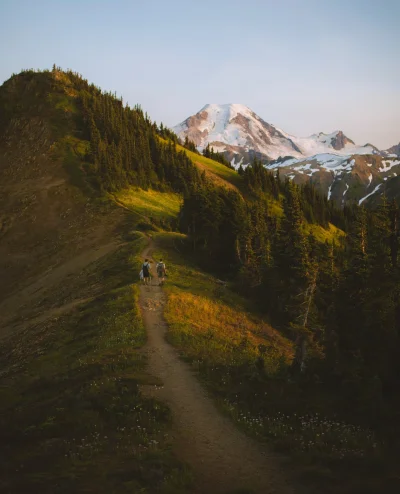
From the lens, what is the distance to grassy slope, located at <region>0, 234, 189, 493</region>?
1082cm

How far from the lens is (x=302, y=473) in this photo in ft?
38.6

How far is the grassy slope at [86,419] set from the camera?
1082 centimetres

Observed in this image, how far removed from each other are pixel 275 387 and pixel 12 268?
5472 cm

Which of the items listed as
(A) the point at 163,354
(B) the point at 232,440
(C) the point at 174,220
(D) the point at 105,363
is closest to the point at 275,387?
(B) the point at 232,440

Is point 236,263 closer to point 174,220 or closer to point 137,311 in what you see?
point 137,311

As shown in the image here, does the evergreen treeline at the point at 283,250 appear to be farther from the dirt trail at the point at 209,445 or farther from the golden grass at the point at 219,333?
the dirt trail at the point at 209,445

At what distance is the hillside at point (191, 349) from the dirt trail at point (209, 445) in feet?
0.28

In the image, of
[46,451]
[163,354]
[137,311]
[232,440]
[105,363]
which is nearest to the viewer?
[46,451]

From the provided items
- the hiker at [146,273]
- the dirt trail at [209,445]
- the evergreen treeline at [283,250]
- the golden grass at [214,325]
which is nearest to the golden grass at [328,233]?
the evergreen treeline at [283,250]

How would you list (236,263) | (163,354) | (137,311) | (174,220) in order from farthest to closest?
(174,220), (236,263), (137,311), (163,354)

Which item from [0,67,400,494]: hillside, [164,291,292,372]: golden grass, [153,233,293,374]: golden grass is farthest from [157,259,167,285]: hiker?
[164,291,292,372]: golden grass

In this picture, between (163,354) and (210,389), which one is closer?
(210,389)

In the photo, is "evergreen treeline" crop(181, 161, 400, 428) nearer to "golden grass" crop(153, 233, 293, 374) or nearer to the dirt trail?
"golden grass" crop(153, 233, 293, 374)

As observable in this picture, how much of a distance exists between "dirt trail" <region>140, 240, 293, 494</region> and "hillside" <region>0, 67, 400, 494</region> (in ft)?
0.28
